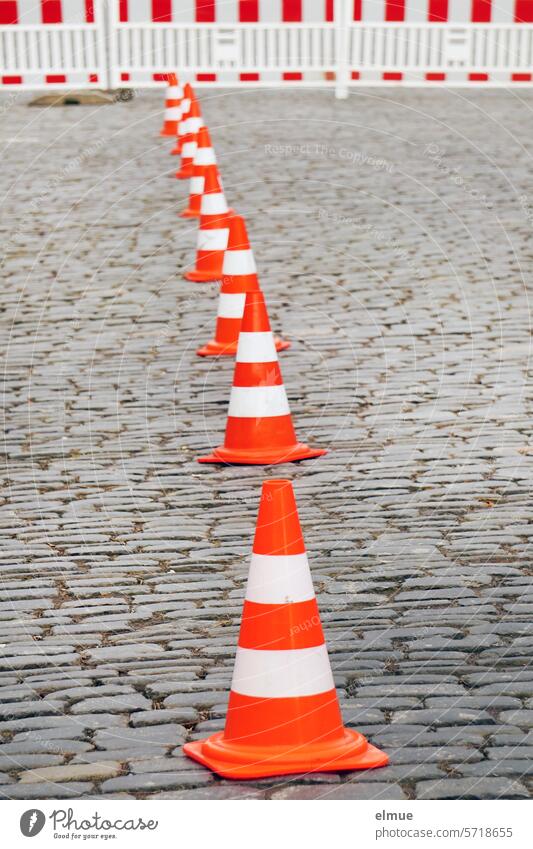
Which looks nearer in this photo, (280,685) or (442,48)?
(280,685)

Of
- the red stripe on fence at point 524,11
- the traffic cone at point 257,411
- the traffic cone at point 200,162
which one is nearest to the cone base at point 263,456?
the traffic cone at point 257,411

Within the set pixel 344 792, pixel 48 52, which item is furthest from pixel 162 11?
pixel 344 792

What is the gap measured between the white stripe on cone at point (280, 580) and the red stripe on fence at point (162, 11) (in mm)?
21382

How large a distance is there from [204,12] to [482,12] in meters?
4.19

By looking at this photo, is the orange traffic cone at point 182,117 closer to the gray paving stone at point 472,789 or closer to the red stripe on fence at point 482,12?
the red stripe on fence at point 482,12

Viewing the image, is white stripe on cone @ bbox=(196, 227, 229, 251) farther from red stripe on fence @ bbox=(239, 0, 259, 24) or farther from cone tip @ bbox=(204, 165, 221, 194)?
red stripe on fence @ bbox=(239, 0, 259, 24)

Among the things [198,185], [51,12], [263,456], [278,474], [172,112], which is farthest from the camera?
[51,12]

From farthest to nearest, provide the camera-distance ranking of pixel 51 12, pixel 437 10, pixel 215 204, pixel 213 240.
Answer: pixel 51 12 < pixel 437 10 < pixel 215 204 < pixel 213 240

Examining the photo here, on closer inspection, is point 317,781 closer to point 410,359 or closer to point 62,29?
point 410,359

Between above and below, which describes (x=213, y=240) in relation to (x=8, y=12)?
below

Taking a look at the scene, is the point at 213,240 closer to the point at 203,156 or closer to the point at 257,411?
the point at 203,156

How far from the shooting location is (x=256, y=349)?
275 inches

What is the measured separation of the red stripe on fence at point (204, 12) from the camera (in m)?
A: 23.9

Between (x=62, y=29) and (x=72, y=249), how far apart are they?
13.4m
